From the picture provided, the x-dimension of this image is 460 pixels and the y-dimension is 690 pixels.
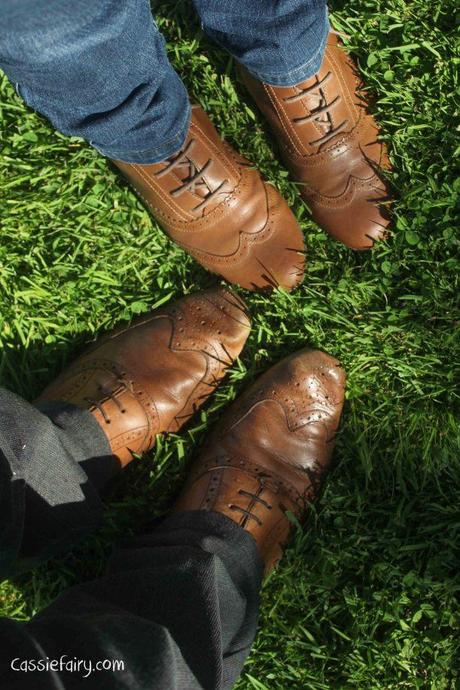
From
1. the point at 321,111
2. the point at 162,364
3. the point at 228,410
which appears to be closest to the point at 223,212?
the point at 321,111

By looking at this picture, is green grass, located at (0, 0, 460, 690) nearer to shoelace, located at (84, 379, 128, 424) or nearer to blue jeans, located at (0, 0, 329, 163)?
shoelace, located at (84, 379, 128, 424)

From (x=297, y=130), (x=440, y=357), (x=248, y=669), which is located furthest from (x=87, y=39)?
(x=248, y=669)

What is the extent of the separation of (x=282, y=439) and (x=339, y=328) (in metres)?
0.45

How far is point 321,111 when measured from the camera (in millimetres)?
2361

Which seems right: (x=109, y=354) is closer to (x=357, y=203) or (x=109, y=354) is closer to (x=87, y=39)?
(x=357, y=203)

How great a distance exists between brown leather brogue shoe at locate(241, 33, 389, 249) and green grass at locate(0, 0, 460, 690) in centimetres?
8

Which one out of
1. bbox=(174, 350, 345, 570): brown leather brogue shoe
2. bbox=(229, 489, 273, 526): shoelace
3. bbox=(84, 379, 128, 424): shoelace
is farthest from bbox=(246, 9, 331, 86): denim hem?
bbox=(229, 489, 273, 526): shoelace

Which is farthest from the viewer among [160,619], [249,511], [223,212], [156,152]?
[223,212]

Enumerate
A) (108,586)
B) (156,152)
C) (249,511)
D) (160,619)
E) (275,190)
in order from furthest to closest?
(275,190)
(249,511)
(156,152)
(108,586)
(160,619)

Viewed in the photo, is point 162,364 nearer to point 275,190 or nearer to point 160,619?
point 275,190

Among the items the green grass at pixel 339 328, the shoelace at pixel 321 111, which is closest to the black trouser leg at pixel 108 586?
the green grass at pixel 339 328

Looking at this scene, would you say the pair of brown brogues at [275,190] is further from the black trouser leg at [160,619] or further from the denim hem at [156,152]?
the black trouser leg at [160,619]

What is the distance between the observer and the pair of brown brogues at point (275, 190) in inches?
93.1

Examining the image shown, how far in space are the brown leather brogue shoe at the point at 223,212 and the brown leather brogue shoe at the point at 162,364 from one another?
0.53 feet
